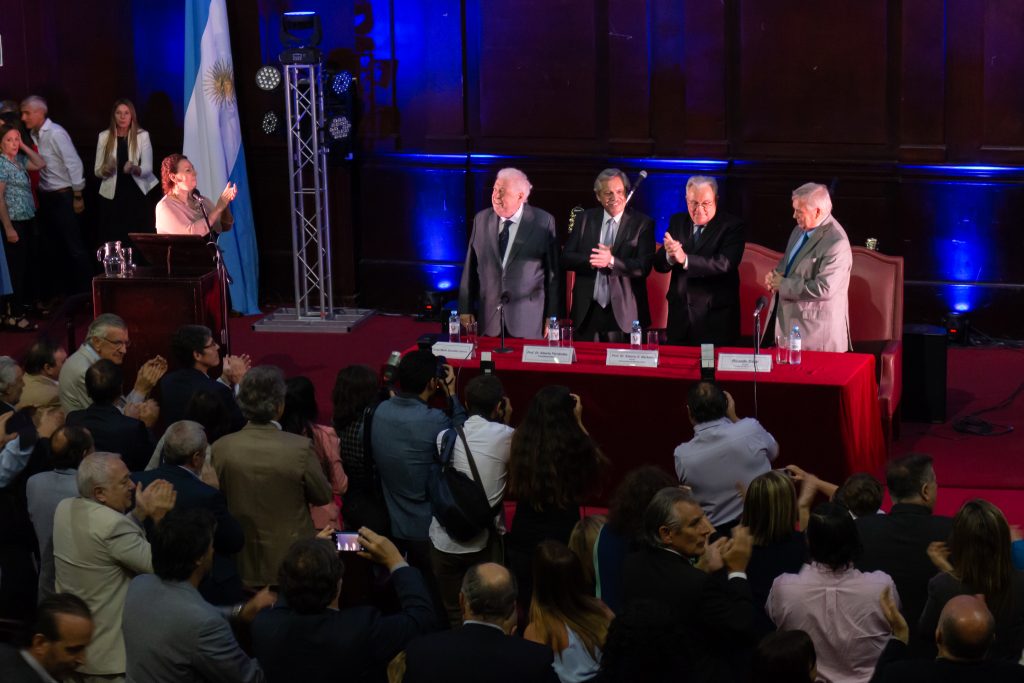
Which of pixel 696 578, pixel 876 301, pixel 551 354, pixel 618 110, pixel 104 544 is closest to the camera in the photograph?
pixel 696 578

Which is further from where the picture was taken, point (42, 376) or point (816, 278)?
point (816, 278)

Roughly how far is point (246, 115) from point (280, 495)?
715cm

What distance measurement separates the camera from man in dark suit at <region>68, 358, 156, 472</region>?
526 cm

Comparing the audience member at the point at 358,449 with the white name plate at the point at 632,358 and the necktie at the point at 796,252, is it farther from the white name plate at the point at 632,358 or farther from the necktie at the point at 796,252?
the necktie at the point at 796,252

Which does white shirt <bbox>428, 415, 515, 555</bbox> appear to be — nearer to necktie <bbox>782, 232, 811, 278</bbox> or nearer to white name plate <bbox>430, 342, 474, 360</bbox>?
white name plate <bbox>430, 342, 474, 360</bbox>

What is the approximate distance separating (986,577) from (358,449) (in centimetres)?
223

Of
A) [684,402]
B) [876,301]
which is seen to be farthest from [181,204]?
[876,301]

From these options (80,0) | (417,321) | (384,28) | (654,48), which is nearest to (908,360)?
(654,48)

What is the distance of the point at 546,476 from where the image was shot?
4895 millimetres

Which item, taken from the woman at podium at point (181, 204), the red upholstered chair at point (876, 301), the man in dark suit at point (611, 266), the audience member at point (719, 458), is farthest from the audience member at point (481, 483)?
the woman at podium at point (181, 204)

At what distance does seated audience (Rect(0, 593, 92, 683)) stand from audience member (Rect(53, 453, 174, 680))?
78 centimetres

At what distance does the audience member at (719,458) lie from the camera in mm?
5188

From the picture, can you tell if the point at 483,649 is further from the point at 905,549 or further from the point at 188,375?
the point at 188,375

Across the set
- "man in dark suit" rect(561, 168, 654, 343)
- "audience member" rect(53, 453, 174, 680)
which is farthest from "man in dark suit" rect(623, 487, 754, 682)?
"man in dark suit" rect(561, 168, 654, 343)
